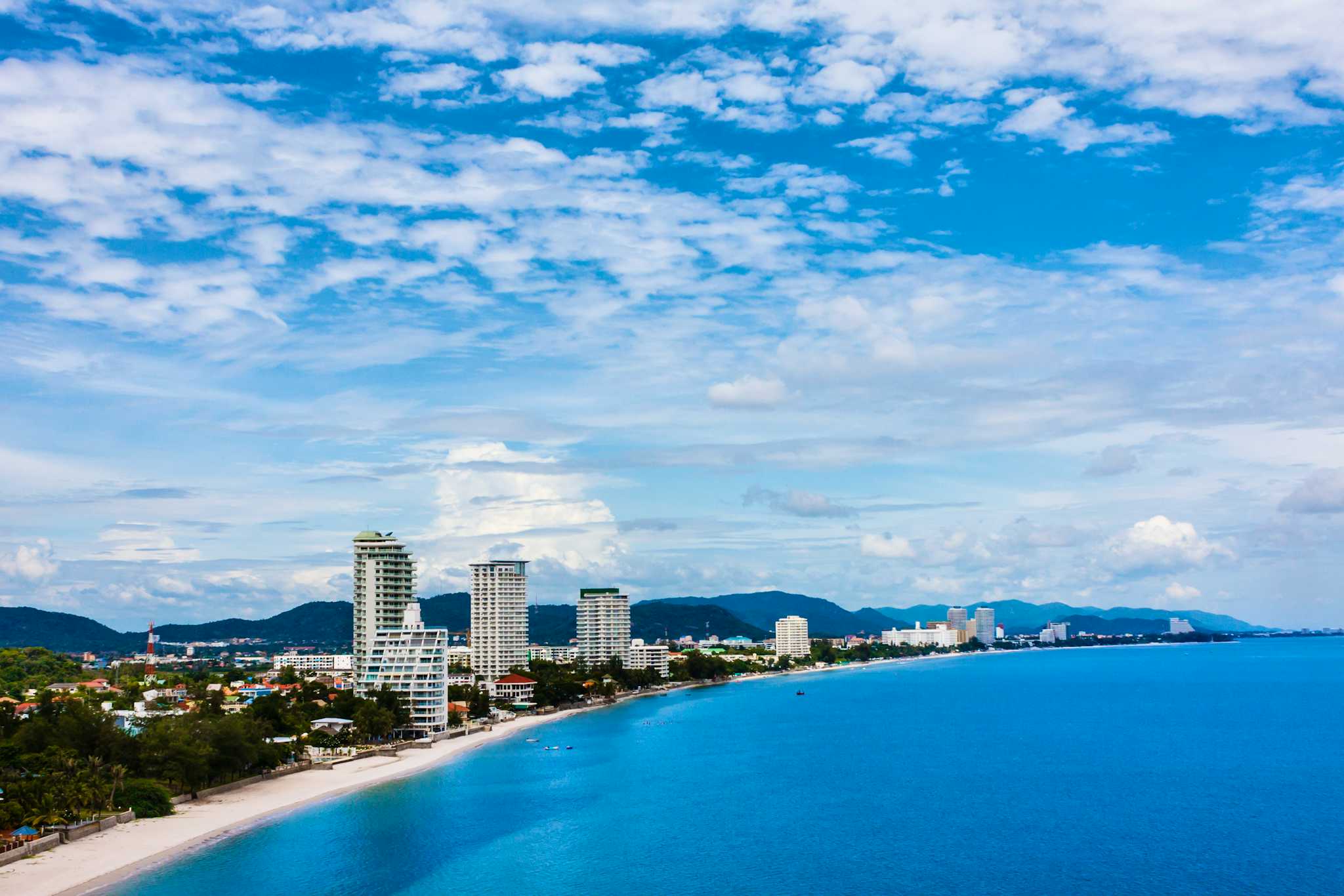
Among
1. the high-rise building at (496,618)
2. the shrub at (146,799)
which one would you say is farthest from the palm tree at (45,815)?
the high-rise building at (496,618)

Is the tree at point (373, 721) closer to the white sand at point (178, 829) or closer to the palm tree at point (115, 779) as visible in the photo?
the white sand at point (178, 829)

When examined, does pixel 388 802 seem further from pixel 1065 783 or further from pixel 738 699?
pixel 738 699

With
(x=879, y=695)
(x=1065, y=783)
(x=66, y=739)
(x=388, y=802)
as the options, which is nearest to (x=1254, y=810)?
(x=1065, y=783)

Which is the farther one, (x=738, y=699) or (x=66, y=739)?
(x=738, y=699)

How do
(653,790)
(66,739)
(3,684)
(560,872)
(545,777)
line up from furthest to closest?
(3,684) → (545,777) → (653,790) → (66,739) → (560,872)

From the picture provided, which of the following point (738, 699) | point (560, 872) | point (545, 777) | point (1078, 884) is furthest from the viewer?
point (738, 699)

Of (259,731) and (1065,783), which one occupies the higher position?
(259,731)
